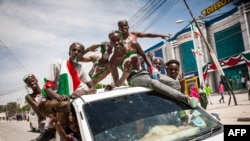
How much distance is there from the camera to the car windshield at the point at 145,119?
7.66 feet

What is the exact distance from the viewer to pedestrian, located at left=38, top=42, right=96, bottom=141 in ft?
8.91

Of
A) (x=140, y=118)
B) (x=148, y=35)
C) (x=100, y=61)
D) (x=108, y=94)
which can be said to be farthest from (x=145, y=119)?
(x=148, y=35)

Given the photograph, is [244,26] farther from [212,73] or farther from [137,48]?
[137,48]

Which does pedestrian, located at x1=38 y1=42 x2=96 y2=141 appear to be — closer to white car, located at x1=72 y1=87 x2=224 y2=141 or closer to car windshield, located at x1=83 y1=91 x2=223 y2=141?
white car, located at x1=72 y1=87 x2=224 y2=141

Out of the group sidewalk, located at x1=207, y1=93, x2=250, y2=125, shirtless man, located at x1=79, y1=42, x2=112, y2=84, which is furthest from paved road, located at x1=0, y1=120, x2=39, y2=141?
shirtless man, located at x1=79, y1=42, x2=112, y2=84

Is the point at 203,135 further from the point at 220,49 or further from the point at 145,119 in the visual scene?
the point at 220,49

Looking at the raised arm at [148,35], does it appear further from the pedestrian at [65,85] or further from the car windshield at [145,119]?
the car windshield at [145,119]

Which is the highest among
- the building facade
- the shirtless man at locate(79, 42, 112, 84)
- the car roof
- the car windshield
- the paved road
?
the building facade

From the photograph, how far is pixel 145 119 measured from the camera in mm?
2578

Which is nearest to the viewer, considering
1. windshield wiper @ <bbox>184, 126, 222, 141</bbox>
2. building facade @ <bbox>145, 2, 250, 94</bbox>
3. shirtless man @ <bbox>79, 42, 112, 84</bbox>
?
windshield wiper @ <bbox>184, 126, 222, 141</bbox>

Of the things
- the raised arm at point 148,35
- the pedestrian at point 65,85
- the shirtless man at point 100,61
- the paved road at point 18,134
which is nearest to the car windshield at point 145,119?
the pedestrian at point 65,85

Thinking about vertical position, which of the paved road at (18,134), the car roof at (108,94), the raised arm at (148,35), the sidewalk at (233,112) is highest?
the raised arm at (148,35)

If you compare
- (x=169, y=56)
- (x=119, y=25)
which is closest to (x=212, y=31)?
(x=169, y=56)

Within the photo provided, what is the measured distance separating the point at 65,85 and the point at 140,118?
1.09m
